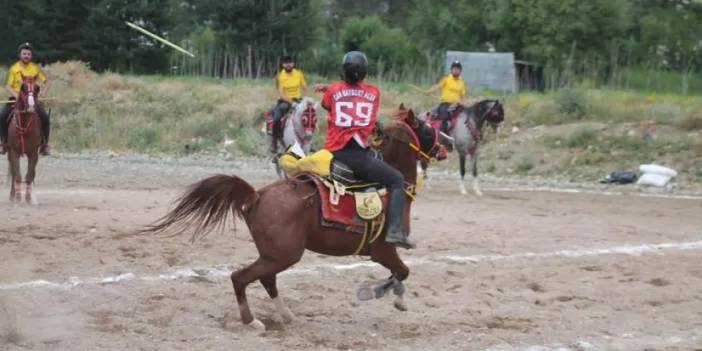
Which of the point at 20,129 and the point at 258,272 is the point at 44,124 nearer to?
the point at 20,129

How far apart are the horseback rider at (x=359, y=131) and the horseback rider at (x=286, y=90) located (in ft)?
39.3

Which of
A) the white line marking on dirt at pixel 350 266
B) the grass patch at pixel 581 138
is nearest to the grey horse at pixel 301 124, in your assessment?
the white line marking on dirt at pixel 350 266

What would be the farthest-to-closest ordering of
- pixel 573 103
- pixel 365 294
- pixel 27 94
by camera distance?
pixel 573 103 < pixel 27 94 < pixel 365 294

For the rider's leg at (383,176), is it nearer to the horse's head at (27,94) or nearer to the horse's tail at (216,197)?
the horse's tail at (216,197)

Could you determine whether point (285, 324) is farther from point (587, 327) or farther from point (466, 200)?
point (466, 200)

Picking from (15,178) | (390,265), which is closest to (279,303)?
(390,265)

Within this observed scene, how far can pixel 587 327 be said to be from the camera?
9781 millimetres

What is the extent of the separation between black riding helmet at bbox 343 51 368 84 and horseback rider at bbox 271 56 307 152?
11992 mm

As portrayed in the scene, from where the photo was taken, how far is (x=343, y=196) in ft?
30.5

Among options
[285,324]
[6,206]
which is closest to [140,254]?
[285,324]

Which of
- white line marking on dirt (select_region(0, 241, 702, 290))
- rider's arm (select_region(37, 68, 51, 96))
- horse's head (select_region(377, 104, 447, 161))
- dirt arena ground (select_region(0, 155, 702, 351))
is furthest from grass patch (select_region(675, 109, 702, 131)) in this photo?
horse's head (select_region(377, 104, 447, 161))

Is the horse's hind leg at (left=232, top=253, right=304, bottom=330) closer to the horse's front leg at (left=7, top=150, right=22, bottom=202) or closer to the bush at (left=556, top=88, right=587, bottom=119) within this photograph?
the horse's front leg at (left=7, top=150, right=22, bottom=202)

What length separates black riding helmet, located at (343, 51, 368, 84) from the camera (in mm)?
9297

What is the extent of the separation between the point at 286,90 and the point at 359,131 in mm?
12315
